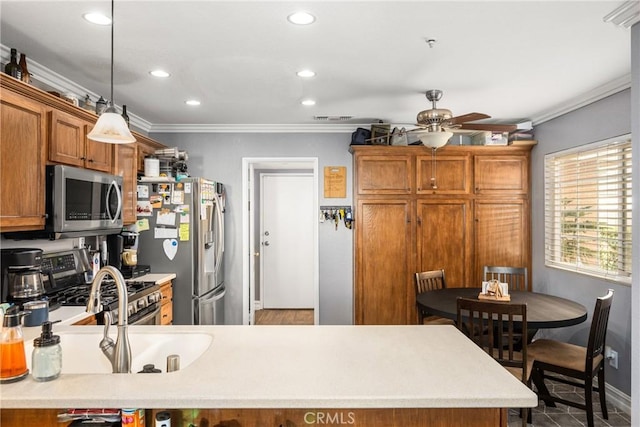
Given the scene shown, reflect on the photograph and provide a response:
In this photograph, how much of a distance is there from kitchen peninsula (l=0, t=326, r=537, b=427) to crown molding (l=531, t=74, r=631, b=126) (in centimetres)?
270

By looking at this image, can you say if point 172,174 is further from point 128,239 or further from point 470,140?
point 470,140

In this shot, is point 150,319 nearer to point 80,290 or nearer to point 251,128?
point 80,290

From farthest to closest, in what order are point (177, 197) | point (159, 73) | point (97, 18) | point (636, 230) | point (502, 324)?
point (177, 197) → point (159, 73) → point (502, 324) → point (97, 18) → point (636, 230)

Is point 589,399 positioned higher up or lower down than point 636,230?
lower down

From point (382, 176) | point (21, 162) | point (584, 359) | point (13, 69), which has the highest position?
point (13, 69)

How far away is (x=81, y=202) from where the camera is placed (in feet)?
8.82

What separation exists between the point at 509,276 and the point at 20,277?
417 cm

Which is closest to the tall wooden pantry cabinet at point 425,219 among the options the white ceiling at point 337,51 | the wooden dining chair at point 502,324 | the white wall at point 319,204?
the white wall at point 319,204

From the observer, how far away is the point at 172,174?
4.23 m

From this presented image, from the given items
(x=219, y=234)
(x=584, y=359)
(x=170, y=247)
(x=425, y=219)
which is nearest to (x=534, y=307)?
(x=584, y=359)

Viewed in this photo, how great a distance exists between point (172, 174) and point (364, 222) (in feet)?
6.76

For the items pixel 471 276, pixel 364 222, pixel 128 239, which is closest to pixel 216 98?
pixel 128 239

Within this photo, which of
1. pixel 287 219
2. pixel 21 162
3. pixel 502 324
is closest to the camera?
pixel 21 162

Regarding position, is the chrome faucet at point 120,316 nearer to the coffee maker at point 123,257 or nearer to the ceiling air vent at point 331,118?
the coffee maker at point 123,257
